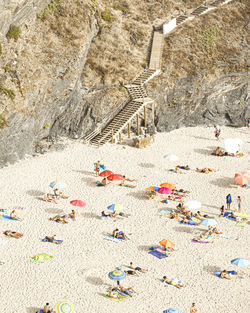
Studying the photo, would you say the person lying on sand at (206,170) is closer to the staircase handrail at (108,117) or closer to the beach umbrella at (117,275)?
the staircase handrail at (108,117)

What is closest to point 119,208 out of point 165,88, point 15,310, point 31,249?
point 31,249

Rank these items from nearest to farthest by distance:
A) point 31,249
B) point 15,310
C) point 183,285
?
point 15,310
point 183,285
point 31,249

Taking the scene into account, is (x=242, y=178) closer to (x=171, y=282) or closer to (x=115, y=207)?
(x=115, y=207)

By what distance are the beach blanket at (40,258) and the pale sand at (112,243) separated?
1.22 feet

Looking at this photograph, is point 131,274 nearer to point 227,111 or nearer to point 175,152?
point 175,152

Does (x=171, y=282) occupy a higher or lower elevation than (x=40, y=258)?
higher

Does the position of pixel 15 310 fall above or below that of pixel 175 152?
below

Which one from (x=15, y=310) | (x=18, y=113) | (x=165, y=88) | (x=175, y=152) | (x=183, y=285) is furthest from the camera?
(x=165, y=88)

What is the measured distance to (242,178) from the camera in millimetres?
39594

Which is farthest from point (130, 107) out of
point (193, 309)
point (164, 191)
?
point (193, 309)

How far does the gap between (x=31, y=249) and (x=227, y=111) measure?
32.3m

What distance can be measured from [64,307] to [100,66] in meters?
32.5

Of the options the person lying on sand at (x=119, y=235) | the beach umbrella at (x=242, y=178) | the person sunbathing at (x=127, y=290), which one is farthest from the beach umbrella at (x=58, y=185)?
the beach umbrella at (x=242, y=178)

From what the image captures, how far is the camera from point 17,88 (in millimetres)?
45469
